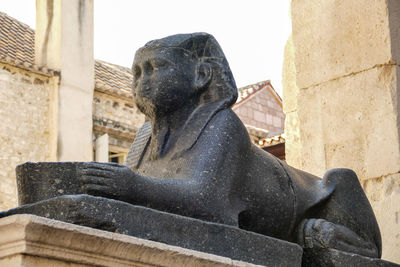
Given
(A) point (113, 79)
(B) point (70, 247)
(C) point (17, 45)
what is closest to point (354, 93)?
(B) point (70, 247)

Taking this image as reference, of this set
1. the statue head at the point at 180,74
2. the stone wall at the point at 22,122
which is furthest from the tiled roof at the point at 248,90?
the statue head at the point at 180,74

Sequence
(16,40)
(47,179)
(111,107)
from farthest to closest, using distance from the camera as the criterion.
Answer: (111,107) → (16,40) → (47,179)

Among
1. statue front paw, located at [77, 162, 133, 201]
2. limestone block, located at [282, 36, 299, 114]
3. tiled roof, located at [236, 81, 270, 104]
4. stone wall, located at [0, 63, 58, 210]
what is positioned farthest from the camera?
tiled roof, located at [236, 81, 270, 104]

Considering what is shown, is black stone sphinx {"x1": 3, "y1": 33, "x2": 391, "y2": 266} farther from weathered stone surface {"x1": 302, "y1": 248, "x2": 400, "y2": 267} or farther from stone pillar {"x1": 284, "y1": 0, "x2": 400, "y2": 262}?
stone pillar {"x1": 284, "y1": 0, "x2": 400, "y2": 262}

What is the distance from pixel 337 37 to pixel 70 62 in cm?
1144

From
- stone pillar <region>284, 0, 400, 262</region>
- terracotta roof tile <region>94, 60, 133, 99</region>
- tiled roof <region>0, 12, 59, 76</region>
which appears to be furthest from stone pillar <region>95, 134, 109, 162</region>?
stone pillar <region>284, 0, 400, 262</region>

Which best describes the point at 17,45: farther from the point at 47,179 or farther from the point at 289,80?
the point at 47,179

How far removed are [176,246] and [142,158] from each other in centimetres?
93

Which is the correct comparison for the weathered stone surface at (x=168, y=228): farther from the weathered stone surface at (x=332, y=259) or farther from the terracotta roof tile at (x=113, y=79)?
the terracotta roof tile at (x=113, y=79)

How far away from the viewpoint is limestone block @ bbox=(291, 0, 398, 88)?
5719 mm

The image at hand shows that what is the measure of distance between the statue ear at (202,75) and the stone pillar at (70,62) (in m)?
12.6

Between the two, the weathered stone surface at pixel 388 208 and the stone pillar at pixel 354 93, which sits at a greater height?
the stone pillar at pixel 354 93

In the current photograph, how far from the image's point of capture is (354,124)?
5.78 meters

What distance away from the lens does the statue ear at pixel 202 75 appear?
384 cm
